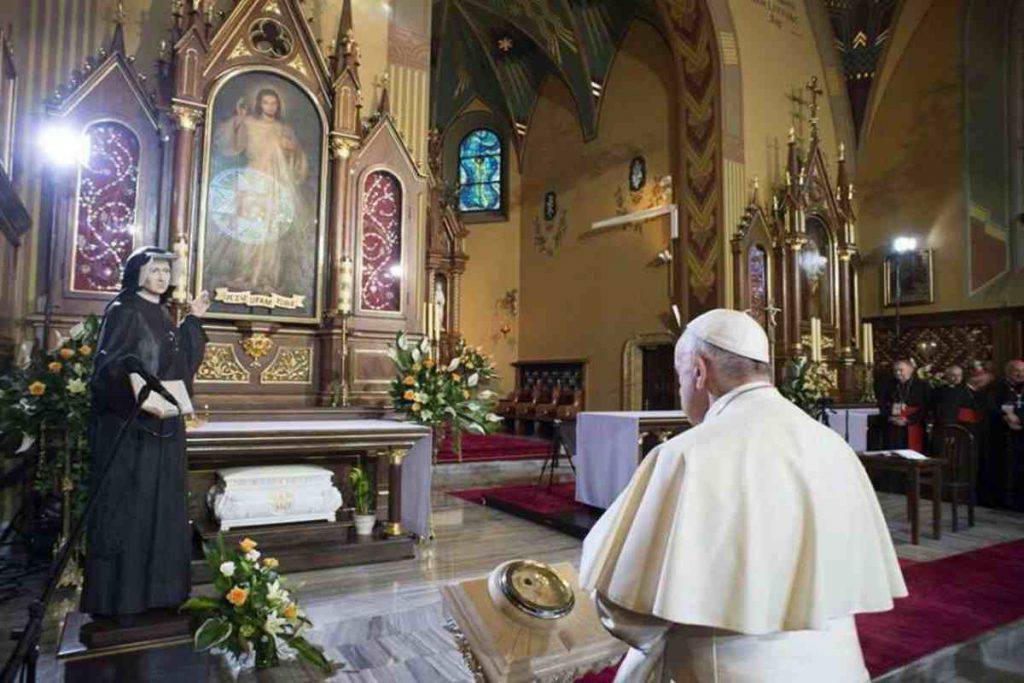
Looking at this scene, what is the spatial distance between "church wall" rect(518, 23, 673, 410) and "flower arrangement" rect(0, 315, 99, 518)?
928 cm

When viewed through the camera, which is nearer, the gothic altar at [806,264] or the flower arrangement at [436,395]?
the flower arrangement at [436,395]

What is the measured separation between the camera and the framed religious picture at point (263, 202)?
5.94 m

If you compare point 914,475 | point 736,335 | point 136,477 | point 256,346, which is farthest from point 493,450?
point 736,335

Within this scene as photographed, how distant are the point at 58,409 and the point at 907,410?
29.5 ft

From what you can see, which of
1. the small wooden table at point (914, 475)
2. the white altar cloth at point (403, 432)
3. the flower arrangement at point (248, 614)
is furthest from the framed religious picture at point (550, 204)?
the flower arrangement at point (248, 614)

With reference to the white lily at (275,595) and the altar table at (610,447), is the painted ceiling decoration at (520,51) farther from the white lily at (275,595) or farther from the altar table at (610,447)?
the white lily at (275,595)

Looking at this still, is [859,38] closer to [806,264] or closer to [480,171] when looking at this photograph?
[806,264]

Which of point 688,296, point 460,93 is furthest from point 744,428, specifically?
point 460,93

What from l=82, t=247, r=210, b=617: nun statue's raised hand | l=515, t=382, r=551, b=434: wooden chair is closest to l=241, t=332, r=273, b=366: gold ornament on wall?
l=82, t=247, r=210, b=617: nun statue's raised hand

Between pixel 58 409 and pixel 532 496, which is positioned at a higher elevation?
pixel 58 409

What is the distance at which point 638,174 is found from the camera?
12492 millimetres

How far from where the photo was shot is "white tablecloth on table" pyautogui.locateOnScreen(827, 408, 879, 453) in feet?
27.4

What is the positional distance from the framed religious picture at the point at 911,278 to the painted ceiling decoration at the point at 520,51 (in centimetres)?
636

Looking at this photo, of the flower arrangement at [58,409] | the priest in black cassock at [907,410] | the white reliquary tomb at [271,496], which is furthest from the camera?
the priest in black cassock at [907,410]
